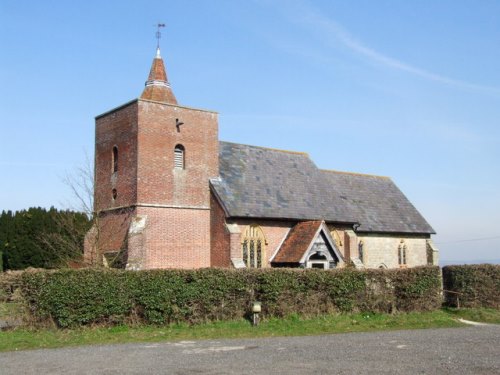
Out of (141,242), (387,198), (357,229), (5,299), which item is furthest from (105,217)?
(387,198)

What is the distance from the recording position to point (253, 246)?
94.8 ft

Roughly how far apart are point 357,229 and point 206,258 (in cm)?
1090

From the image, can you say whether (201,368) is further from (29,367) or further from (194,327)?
(194,327)

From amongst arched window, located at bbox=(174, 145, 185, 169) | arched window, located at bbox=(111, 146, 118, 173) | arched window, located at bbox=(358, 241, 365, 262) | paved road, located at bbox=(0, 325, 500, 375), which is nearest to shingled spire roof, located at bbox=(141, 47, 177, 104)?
arched window, located at bbox=(174, 145, 185, 169)

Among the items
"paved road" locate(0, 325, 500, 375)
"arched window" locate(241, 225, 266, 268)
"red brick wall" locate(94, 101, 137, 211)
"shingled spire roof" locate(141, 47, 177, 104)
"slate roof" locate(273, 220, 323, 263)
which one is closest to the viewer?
"paved road" locate(0, 325, 500, 375)

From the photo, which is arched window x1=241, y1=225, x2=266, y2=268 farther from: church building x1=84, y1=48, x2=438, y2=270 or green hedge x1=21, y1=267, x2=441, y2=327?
green hedge x1=21, y1=267, x2=441, y2=327

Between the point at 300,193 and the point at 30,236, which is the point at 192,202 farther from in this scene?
the point at 30,236

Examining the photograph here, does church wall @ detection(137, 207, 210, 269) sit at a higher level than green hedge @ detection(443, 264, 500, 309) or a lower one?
higher

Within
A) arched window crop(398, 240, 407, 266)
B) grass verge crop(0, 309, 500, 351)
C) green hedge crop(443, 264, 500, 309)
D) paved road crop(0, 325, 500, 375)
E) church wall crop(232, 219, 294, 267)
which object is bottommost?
paved road crop(0, 325, 500, 375)

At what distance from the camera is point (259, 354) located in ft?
47.3

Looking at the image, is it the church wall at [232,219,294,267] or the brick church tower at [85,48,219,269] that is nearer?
the brick church tower at [85,48,219,269]

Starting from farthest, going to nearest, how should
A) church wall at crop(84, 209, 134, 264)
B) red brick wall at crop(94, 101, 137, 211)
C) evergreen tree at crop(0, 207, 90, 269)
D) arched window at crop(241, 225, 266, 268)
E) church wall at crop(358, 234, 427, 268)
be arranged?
evergreen tree at crop(0, 207, 90, 269) → church wall at crop(358, 234, 427, 268) → arched window at crop(241, 225, 266, 268) → red brick wall at crop(94, 101, 137, 211) → church wall at crop(84, 209, 134, 264)

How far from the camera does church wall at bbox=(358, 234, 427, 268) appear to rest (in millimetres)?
35875

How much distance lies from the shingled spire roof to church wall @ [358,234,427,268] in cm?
1453
